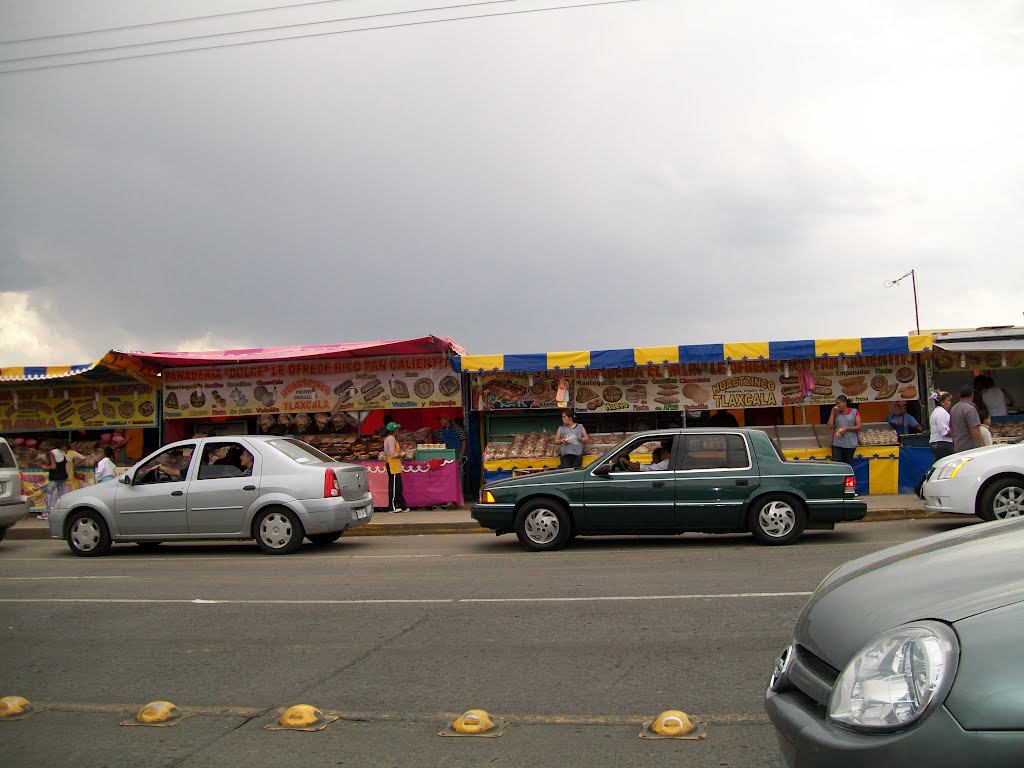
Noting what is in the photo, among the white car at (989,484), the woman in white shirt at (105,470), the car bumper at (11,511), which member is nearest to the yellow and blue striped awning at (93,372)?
the woman in white shirt at (105,470)

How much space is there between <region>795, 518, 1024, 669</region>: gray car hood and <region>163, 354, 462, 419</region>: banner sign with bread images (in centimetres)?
1456

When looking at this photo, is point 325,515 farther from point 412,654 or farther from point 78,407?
point 78,407

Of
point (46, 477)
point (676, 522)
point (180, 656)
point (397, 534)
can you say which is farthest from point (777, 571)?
point (46, 477)

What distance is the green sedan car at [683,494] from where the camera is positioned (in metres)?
10.6

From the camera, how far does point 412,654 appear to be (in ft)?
19.4

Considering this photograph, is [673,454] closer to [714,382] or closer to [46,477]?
[714,382]

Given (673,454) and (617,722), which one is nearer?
(617,722)

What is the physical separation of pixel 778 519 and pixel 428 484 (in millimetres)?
7905

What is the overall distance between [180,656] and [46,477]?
14718mm

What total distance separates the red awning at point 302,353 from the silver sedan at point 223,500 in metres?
4.54

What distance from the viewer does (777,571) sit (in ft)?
28.2

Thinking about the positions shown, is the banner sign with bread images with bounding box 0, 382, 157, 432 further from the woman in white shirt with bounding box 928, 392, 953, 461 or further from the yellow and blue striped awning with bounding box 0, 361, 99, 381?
the woman in white shirt with bounding box 928, 392, 953, 461

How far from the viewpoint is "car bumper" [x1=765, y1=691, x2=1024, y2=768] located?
6.52 ft

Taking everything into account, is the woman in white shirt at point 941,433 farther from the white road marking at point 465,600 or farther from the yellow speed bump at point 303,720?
the yellow speed bump at point 303,720
